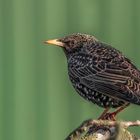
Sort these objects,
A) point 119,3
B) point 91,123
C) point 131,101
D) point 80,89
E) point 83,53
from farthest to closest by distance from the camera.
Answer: point 119,3 < point 83,53 < point 80,89 < point 131,101 < point 91,123

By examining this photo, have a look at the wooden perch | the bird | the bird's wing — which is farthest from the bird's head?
the wooden perch

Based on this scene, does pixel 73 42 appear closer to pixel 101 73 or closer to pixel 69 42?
pixel 69 42

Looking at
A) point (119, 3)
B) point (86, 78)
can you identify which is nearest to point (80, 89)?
point (86, 78)

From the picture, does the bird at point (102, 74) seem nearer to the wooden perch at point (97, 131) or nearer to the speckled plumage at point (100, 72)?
the speckled plumage at point (100, 72)

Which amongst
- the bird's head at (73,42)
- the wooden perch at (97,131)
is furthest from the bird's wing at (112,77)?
the wooden perch at (97,131)

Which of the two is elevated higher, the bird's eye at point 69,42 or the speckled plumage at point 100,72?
the bird's eye at point 69,42

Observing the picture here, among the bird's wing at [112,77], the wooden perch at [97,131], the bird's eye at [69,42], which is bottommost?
the bird's wing at [112,77]

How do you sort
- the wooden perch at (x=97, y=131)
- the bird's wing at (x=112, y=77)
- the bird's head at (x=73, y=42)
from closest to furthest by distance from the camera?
the wooden perch at (x=97, y=131) → the bird's wing at (x=112, y=77) → the bird's head at (x=73, y=42)

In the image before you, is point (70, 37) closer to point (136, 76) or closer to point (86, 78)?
point (86, 78)

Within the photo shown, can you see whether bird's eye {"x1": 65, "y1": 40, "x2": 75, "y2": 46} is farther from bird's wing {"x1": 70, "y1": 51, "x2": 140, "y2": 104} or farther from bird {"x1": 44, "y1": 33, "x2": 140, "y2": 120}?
bird's wing {"x1": 70, "y1": 51, "x2": 140, "y2": 104}
